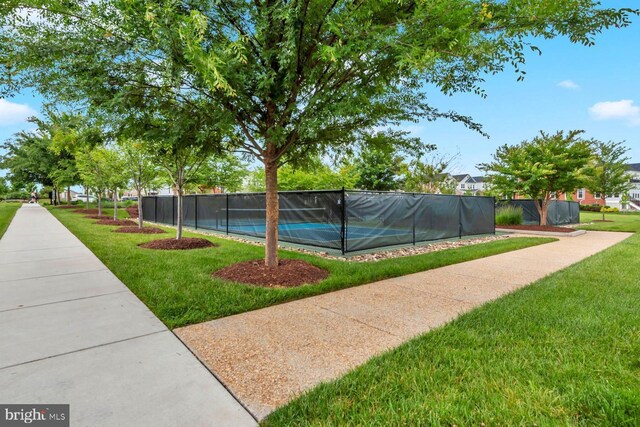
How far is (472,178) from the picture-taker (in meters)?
58.5

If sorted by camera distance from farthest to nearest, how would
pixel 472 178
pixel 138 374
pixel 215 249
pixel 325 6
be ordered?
1. pixel 472 178
2. pixel 215 249
3. pixel 325 6
4. pixel 138 374

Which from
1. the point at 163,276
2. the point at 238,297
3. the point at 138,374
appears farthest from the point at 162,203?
the point at 138,374

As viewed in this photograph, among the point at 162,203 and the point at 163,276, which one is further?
the point at 162,203

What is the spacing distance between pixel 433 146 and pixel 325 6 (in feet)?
9.41

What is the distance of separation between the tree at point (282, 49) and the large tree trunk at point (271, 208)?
142 mm

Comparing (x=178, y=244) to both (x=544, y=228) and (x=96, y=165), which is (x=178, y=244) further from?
(x=544, y=228)

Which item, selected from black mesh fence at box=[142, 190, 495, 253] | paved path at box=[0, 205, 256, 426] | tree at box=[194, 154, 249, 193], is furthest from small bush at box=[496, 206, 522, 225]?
paved path at box=[0, 205, 256, 426]

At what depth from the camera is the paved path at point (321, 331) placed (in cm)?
230

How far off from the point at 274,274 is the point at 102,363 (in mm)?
2644

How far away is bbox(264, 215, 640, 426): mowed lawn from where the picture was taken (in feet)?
6.07

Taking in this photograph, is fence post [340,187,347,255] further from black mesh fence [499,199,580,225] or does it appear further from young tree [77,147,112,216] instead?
black mesh fence [499,199,580,225]

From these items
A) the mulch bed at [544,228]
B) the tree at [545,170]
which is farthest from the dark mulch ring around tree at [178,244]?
the mulch bed at [544,228]

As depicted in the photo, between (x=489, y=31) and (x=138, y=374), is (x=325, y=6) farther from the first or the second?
(x=138, y=374)

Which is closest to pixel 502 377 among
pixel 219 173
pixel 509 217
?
pixel 219 173
